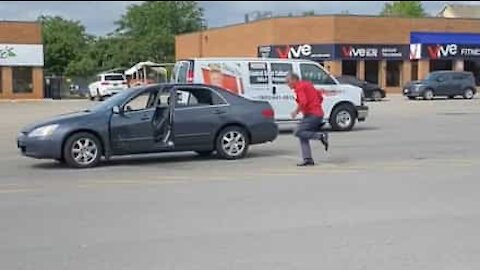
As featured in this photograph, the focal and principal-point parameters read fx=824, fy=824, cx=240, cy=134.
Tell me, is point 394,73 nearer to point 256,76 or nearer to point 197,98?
point 256,76

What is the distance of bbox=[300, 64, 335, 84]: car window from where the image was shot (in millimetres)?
20984

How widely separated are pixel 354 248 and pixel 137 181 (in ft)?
17.1

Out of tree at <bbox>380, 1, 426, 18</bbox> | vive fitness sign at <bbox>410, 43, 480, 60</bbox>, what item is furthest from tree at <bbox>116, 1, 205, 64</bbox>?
vive fitness sign at <bbox>410, 43, 480, 60</bbox>

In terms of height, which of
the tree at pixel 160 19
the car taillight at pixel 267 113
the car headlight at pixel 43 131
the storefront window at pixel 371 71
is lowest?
the car headlight at pixel 43 131

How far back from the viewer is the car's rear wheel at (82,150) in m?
13.5

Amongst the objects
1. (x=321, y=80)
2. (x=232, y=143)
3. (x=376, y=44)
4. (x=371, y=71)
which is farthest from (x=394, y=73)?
(x=232, y=143)

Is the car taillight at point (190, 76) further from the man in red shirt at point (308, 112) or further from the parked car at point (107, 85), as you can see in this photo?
the parked car at point (107, 85)

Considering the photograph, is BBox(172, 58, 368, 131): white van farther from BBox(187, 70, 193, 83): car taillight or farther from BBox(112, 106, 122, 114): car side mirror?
BBox(112, 106, 122, 114): car side mirror

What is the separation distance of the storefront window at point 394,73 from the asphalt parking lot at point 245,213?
43.3m

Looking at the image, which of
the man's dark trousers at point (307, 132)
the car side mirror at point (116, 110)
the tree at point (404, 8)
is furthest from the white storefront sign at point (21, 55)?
the tree at point (404, 8)

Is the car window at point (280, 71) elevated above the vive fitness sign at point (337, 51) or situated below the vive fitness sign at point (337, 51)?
below

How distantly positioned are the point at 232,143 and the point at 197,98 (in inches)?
40.4

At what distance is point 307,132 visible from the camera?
1392 cm

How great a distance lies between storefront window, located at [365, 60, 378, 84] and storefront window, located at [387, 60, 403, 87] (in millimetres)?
1068
